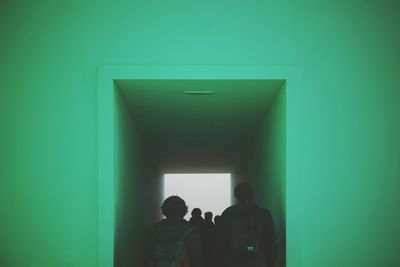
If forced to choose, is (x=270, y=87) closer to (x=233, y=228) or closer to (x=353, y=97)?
(x=353, y=97)

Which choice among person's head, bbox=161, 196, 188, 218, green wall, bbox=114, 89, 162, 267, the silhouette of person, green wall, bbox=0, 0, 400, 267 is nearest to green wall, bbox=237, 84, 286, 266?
green wall, bbox=0, 0, 400, 267

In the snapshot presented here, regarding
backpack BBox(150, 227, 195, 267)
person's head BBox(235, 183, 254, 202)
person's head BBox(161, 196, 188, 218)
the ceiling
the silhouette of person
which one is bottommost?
the silhouette of person

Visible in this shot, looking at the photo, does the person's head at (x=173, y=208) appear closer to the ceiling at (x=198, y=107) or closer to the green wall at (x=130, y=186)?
the green wall at (x=130, y=186)

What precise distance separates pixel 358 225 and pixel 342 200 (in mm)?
298

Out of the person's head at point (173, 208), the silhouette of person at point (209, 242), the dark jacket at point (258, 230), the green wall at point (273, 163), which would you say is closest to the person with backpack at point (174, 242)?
the person's head at point (173, 208)

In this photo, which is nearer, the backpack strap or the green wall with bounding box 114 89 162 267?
the backpack strap

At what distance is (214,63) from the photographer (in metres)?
5.73

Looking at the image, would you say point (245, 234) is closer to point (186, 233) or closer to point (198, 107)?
point (186, 233)

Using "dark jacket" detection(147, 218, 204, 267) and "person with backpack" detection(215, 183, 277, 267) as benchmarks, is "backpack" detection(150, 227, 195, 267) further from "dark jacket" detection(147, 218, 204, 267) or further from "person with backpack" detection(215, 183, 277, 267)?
"person with backpack" detection(215, 183, 277, 267)

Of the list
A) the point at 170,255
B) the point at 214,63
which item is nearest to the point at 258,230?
the point at 170,255

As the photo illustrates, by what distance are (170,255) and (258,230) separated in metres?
0.93

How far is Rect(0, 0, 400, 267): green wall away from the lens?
5.64m

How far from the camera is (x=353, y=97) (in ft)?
18.9

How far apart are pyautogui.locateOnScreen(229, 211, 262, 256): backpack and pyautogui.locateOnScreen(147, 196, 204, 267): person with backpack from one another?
37 centimetres
